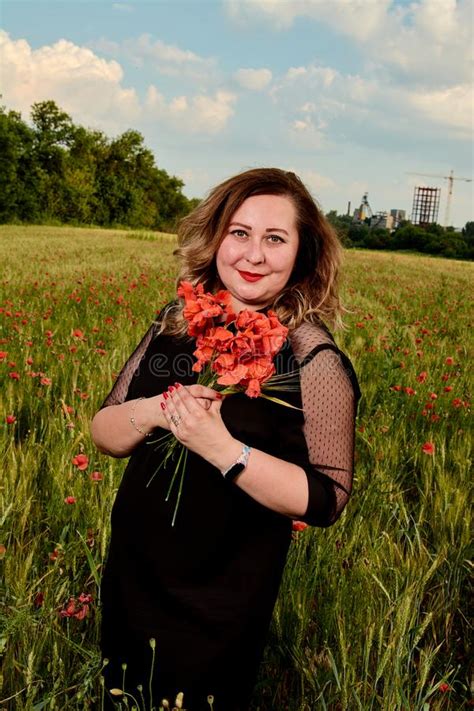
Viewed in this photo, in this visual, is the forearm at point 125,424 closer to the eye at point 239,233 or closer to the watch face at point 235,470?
the watch face at point 235,470

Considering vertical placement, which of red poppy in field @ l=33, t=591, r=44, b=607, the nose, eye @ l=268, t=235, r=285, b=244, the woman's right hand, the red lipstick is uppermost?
eye @ l=268, t=235, r=285, b=244

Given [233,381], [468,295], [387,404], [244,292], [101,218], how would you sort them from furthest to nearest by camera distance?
[101,218] < [468,295] < [387,404] < [244,292] < [233,381]

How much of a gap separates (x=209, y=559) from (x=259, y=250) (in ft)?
2.52

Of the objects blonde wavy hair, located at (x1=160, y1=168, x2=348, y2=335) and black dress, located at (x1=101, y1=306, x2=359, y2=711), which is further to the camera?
blonde wavy hair, located at (x1=160, y1=168, x2=348, y2=335)

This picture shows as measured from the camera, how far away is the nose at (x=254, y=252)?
5.40 feet

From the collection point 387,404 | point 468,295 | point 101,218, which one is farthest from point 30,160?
point 387,404

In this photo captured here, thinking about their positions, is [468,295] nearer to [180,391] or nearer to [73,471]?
[73,471]

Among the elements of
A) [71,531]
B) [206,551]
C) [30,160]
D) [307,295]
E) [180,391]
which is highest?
[30,160]

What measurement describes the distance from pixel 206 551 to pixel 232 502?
0.13 metres

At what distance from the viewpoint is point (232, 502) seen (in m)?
1.54

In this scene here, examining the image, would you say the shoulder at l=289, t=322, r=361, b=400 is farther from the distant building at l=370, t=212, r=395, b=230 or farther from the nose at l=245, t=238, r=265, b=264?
the distant building at l=370, t=212, r=395, b=230

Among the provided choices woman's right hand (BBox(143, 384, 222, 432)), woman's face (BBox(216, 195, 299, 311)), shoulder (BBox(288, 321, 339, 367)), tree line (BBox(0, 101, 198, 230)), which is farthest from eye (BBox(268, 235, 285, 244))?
tree line (BBox(0, 101, 198, 230))

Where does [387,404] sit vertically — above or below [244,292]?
below

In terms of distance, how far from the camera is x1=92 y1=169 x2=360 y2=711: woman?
1535 millimetres
